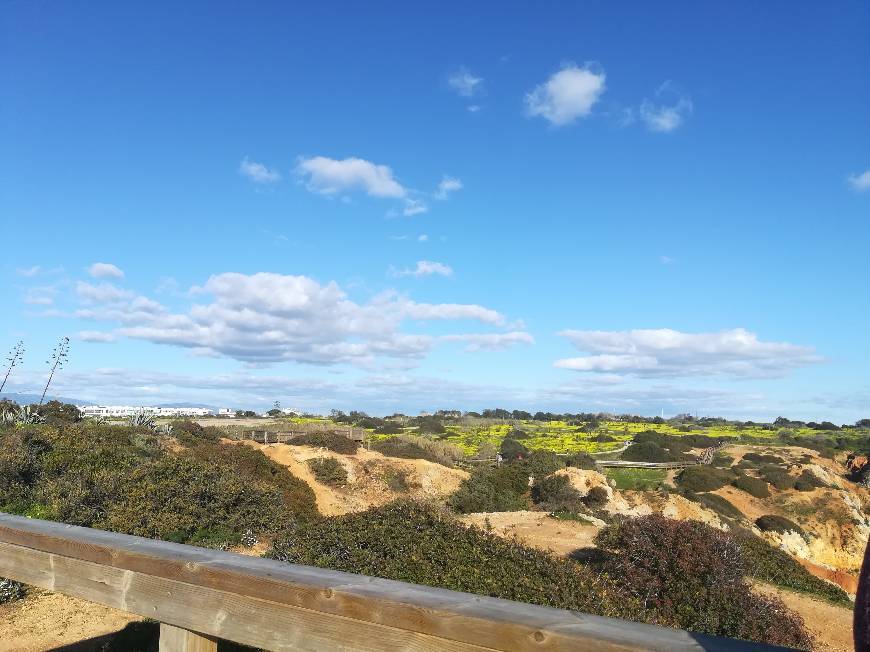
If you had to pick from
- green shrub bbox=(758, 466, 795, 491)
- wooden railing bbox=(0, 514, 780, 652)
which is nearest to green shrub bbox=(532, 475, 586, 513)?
green shrub bbox=(758, 466, 795, 491)

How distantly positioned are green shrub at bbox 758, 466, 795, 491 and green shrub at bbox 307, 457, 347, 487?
25.0 metres

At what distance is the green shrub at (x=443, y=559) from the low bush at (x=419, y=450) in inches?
A: 941

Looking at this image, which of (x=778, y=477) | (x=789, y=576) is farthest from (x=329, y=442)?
(x=778, y=477)

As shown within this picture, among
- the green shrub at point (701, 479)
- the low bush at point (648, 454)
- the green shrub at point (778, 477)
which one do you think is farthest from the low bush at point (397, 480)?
the green shrub at point (778, 477)

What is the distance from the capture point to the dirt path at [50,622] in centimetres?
649

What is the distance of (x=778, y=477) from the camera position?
119 feet

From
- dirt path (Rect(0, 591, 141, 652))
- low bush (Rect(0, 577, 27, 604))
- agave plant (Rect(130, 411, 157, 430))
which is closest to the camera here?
dirt path (Rect(0, 591, 141, 652))

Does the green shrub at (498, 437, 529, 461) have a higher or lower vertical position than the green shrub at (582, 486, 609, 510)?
higher

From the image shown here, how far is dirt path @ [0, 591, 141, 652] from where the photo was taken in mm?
6493

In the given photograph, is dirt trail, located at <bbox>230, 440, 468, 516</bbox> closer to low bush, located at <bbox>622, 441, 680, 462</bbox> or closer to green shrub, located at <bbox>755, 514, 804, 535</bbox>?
green shrub, located at <bbox>755, 514, 804, 535</bbox>

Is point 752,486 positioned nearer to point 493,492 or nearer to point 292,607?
point 493,492

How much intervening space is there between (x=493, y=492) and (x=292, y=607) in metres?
26.5

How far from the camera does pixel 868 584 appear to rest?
1.12m

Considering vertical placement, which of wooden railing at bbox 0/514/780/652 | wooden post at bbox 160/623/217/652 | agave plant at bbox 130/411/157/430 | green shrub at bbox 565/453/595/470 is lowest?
green shrub at bbox 565/453/595/470
